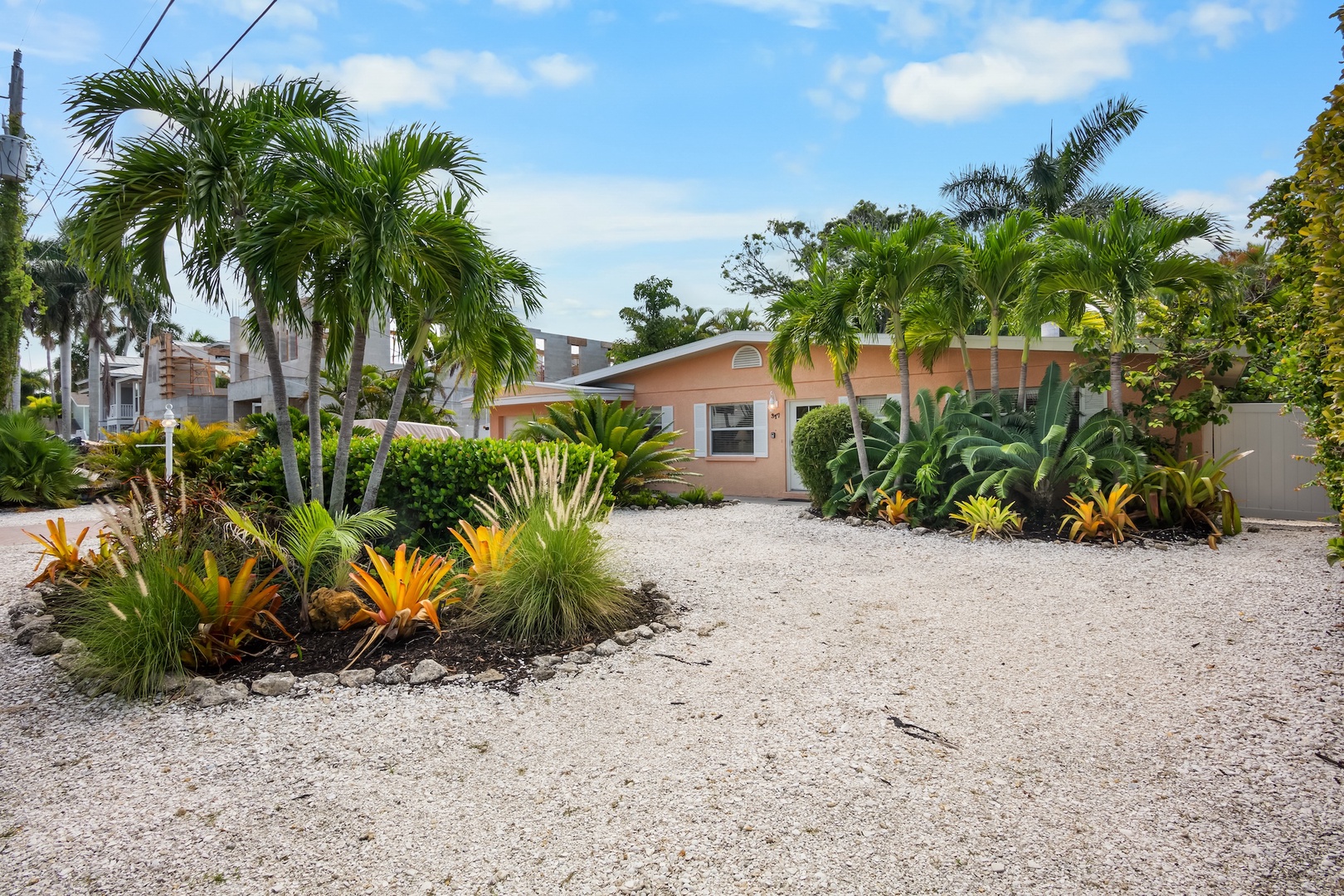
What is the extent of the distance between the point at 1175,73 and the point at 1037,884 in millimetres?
8272

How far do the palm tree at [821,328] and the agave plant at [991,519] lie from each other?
186cm

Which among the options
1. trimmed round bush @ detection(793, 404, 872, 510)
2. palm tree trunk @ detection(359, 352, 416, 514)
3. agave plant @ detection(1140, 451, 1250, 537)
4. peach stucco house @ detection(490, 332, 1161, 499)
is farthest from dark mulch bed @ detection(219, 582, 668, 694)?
peach stucco house @ detection(490, 332, 1161, 499)

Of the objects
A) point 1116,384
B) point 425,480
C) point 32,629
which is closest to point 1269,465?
point 1116,384

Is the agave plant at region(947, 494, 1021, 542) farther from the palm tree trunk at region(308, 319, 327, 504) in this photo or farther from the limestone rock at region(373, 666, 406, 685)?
the palm tree trunk at region(308, 319, 327, 504)

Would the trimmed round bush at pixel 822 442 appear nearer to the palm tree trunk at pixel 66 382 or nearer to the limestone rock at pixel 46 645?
the limestone rock at pixel 46 645

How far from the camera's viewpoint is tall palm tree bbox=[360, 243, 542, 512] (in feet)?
19.5

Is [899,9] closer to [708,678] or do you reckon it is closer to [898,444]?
[898,444]

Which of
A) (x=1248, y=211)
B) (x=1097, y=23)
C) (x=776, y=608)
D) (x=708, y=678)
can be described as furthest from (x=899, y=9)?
(x=708, y=678)

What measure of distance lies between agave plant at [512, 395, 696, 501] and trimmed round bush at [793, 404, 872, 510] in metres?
2.41

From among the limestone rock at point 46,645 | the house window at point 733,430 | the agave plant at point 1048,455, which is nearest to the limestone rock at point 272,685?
the limestone rock at point 46,645

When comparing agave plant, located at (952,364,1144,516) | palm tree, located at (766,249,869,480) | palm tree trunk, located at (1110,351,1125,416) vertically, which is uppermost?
palm tree, located at (766,249,869,480)

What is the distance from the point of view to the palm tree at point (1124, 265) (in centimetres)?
818

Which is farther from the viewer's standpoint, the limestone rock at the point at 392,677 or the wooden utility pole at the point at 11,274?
the wooden utility pole at the point at 11,274

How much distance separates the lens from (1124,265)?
26.7 ft
